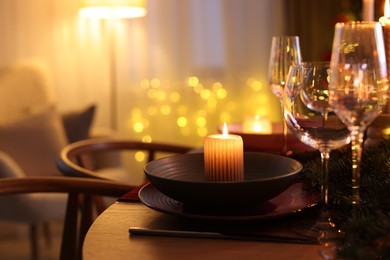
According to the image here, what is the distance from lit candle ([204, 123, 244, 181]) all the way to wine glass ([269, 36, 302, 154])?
0.46m

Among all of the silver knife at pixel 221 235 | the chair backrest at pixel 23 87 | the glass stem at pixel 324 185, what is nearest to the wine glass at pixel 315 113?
the glass stem at pixel 324 185

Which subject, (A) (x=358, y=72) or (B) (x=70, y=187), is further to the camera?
(B) (x=70, y=187)

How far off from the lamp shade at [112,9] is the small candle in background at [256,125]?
1710 millimetres

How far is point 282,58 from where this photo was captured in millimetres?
1490

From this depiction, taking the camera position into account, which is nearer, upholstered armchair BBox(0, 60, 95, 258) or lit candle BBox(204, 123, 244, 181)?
lit candle BBox(204, 123, 244, 181)

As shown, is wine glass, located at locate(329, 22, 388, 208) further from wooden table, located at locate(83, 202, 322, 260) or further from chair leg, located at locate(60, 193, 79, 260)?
chair leg, located at locate(60, 193, 79, 260)

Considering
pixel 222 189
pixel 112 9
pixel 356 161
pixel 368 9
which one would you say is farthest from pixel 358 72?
pixel 112 9

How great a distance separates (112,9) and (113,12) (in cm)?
3

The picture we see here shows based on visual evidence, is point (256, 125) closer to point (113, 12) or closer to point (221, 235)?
point (221, 235)

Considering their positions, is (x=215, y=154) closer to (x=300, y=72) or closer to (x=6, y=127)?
(x=300, y=72)

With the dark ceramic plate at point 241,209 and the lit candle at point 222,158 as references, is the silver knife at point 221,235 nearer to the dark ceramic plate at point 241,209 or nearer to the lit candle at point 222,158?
the dark ceramic plate at point 241,209

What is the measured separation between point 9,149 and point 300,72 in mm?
2240

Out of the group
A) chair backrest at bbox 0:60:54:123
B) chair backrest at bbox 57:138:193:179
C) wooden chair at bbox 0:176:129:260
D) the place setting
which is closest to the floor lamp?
chair backrest at bbox 0:60:54:123

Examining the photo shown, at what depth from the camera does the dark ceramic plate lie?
0.88m
